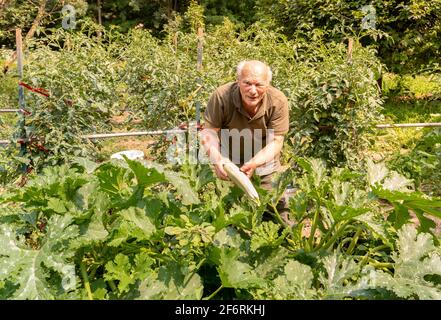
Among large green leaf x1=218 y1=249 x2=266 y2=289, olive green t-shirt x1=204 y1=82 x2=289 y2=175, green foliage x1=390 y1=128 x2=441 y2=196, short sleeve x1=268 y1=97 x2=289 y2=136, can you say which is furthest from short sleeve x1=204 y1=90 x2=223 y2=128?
green foliage x1=390 y1=128 x2=441 y2=196

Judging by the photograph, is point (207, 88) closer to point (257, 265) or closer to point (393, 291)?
point (257, 265)

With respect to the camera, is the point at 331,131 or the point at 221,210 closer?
the point at 221,210

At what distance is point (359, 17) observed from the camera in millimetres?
8711

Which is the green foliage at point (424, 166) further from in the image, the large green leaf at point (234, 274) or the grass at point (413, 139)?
the large green leaf at point (234, 274)

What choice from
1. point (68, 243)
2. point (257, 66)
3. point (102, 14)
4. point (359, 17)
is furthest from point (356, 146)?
point (102, 14)

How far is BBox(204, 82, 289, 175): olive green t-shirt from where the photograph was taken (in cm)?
316

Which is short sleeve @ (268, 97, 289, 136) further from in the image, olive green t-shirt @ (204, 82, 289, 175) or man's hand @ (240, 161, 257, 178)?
man's hand @ (240, 161, 257, 178)

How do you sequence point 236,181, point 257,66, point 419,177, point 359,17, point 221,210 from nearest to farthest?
1. point 221,210
2. point 236,181
3. point 257,66
4. point 419,177
5. point 359,17

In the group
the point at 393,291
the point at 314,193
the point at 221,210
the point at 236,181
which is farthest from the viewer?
the point at 236,181

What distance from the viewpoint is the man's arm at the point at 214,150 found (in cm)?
276

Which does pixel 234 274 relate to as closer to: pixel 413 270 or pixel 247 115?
pixel 413 270

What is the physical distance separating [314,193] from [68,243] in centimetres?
106

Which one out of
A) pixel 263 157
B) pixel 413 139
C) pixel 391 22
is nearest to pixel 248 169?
pixel 263 157
